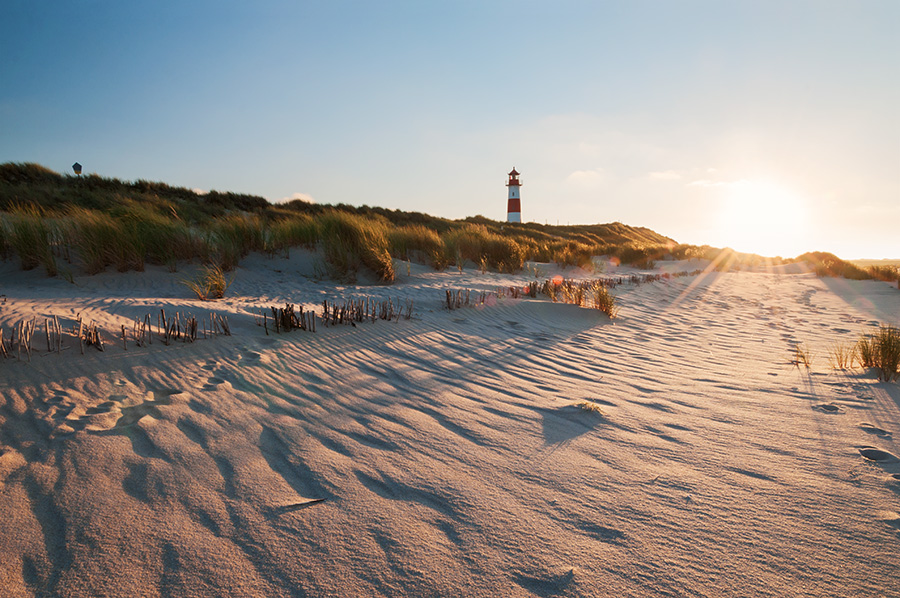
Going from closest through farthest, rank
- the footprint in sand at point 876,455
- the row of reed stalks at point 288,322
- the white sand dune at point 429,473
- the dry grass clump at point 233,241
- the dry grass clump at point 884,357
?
the white sand dune at point 429,473, the footprint in sand at point 876,455, the dry grass clump at point 884,357, the row of reed stalks at point 288,322, the dry grass clump at point 233,241

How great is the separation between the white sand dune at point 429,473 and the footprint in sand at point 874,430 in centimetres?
1

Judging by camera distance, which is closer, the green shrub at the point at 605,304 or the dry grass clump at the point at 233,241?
the green shrub at the point at 605,304

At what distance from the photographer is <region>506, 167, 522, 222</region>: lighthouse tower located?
1639 inches

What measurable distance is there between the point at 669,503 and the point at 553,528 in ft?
1.83

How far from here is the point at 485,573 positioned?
1.37 m

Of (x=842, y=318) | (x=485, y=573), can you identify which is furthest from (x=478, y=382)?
(x=842, y=318)

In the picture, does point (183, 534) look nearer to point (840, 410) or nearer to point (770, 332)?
point (840, 410)

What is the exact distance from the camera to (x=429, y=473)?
76.7 inches

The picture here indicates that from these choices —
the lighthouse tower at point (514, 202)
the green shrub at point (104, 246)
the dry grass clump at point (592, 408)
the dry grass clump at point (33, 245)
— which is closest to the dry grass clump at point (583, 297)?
the dry grass clump at point (592, 408)

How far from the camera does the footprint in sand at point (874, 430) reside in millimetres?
2307

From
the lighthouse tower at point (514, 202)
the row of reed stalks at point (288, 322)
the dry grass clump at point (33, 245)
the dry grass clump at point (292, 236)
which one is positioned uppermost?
the lighthouse tower at point (514, 202)

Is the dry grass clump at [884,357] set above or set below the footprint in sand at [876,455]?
above

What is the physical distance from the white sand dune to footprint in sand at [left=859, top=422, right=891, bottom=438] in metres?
0.01

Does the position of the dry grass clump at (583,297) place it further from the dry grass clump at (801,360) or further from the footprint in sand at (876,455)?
the footprint in sand at (876,455)
